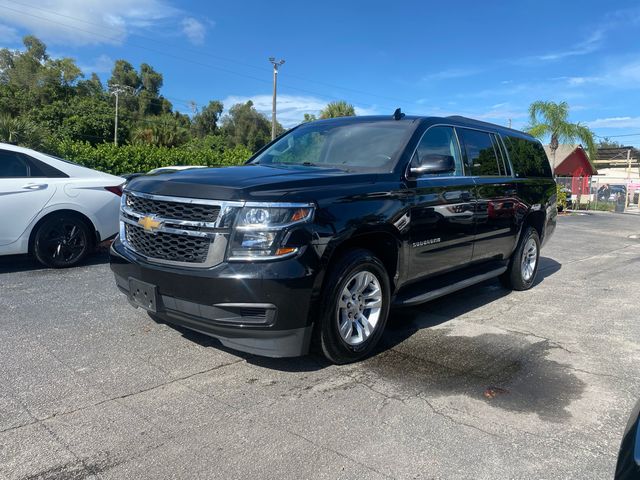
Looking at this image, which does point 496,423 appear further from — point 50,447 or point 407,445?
point 50,447

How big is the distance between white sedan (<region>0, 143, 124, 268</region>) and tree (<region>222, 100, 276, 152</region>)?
59.0 meters

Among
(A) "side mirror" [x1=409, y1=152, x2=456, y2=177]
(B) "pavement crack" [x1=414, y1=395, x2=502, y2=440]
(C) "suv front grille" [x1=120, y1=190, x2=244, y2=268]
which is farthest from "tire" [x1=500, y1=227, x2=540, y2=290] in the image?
(C) "suv front grille" [x1=120, y1=190, x2=244, y2=268]

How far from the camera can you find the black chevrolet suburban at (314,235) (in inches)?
130

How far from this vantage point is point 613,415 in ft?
10.8

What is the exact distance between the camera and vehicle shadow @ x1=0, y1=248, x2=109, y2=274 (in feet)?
21.8

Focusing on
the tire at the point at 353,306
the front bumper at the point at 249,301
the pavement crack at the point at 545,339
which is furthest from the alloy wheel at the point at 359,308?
the pavement crack at the point at 545,339

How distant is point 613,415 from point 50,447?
3324 millimetres

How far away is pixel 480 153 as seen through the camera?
5594 mm

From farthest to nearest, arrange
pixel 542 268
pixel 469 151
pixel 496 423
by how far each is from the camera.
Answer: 1. pixel 542 268
2. pixel 469 151
3. pixel 496 423

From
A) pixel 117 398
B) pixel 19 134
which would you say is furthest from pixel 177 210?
pixel 19 134

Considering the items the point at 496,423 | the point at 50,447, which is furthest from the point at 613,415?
the point at 50,447

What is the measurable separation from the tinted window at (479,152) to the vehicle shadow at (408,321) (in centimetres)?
150

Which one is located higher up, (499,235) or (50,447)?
(499,235)

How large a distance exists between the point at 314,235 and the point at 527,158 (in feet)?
14.4
